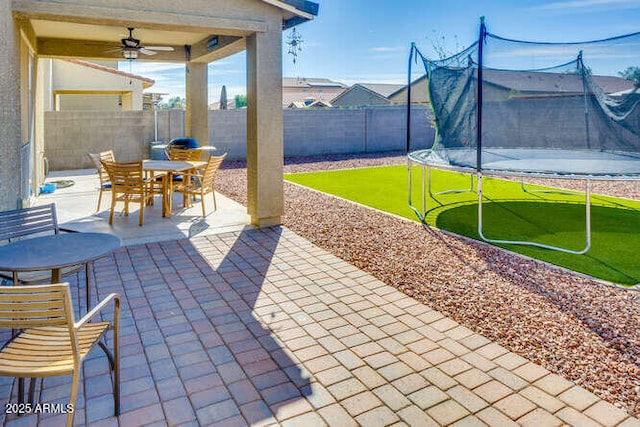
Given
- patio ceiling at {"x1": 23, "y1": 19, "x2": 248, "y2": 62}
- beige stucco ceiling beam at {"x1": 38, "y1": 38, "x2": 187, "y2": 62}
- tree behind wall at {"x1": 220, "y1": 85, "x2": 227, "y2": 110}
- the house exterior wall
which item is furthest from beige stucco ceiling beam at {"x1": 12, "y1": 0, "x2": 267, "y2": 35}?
tree behind wall at {"x1": 220, "y1": 85, "x2": 227, "y2": 110}

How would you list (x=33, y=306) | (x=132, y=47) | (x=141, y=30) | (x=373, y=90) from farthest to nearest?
(x=373, y=90) → (x=132, y=47) → (x=141, y=30) → (x=33, y=306)

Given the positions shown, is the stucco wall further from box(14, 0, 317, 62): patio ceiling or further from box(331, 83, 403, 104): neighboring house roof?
box(331, 83, 403, 104): neighboring house roof

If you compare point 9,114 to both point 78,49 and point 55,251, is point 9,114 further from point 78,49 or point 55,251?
point 78,49

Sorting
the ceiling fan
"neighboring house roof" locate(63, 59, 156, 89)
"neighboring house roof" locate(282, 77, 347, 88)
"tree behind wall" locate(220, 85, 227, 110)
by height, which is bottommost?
the ceiling fan

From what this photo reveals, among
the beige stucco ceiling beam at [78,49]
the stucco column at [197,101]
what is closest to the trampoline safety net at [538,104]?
the stucco column at [197,101]

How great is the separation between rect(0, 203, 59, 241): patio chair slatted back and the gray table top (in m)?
0.41

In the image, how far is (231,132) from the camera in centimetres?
1394

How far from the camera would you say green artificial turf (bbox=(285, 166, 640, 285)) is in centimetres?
514

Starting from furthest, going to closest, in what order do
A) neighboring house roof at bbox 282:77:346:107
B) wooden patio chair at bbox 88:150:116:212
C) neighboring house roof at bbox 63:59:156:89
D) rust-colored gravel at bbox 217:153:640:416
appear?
neighboring house roof at bbox 282:77:346:107 < neighboring house roof at bbox 63:59:156:89 < wooden patio chair at bbox 88:150:116:212 < rust-colored gravel at bbox 217:153:640:416

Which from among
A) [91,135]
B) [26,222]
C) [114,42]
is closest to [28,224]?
[26,222]

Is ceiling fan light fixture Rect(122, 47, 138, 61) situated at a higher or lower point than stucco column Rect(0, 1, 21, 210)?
higher

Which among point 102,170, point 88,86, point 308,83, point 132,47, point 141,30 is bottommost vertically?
point 102,170

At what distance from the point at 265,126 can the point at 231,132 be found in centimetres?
792

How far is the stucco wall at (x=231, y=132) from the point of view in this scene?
1181 cm
